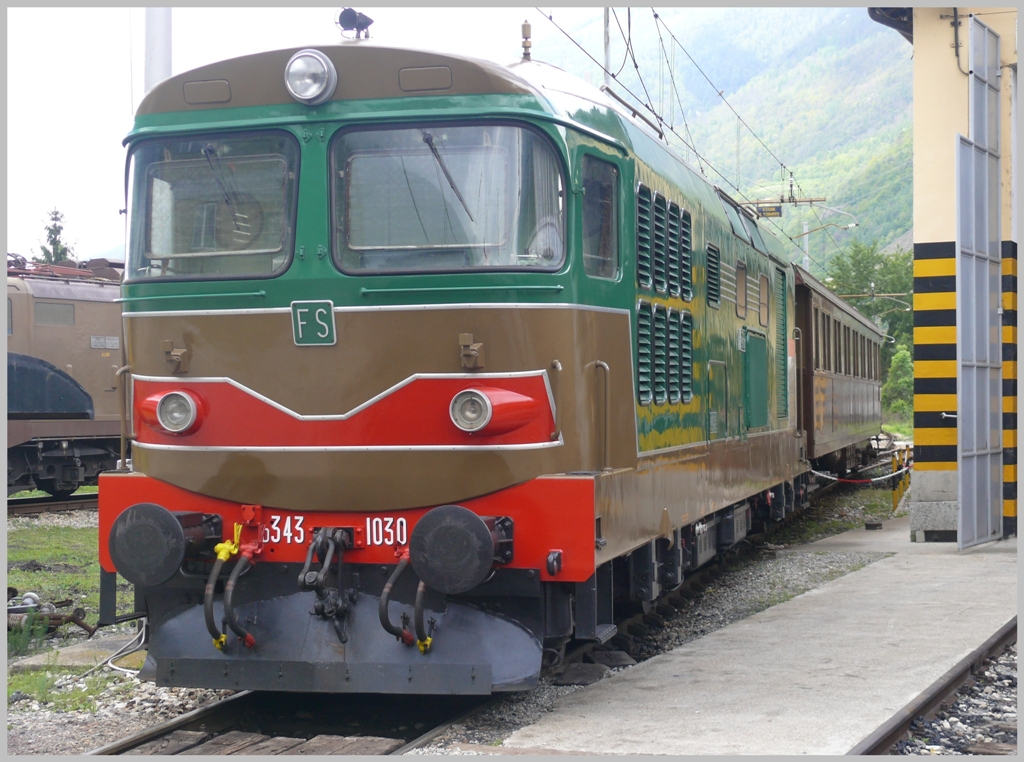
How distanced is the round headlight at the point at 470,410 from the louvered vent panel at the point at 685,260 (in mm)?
2700

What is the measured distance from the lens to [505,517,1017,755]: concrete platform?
5477 millimetres

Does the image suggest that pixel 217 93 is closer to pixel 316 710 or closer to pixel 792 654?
pixel 316 710

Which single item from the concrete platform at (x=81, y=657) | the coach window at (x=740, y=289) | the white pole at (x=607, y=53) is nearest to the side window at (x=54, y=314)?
the white pole at (x=607, y=53)

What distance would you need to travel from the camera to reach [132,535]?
588cm

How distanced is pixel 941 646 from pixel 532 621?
319 cm

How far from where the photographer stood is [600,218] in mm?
6375

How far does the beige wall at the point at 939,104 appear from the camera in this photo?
41.3 ft

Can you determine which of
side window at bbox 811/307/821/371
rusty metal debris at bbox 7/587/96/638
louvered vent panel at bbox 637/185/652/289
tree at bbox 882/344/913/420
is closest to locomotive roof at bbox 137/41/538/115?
louvered vent panel at bbox 637/185/652/289

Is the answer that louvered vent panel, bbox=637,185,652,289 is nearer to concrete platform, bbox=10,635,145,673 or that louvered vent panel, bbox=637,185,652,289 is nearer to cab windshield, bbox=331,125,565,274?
cab windshield, bbox=331,125,565,274

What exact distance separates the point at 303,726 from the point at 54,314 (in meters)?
13.5

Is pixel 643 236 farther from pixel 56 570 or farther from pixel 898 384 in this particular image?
pixel 898 384

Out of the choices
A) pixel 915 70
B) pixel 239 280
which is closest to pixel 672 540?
pixel 239 280

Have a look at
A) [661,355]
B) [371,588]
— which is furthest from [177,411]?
[661,355]

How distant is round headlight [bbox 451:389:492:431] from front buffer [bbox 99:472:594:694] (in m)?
0.41
